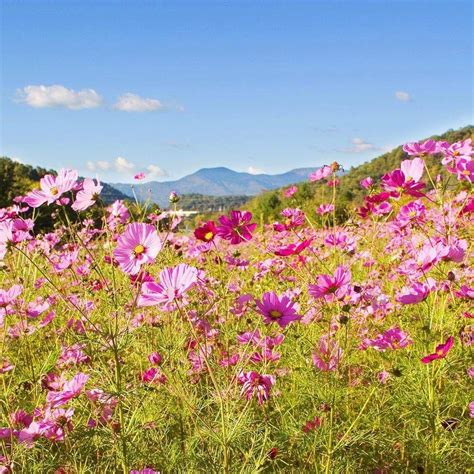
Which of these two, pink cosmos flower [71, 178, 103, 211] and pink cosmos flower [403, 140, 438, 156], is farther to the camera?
pink cosmos flower [403, 140, 438, 156]

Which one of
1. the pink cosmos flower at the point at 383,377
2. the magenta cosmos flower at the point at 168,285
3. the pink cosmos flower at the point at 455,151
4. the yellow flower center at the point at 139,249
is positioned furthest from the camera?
the pink cosmos flower at the point at 455,151

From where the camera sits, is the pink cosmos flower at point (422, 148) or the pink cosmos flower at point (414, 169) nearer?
the pink cosmos flower at point (414, 169)

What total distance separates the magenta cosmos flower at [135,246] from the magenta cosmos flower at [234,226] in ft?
1.06

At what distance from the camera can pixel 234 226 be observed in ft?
5.24

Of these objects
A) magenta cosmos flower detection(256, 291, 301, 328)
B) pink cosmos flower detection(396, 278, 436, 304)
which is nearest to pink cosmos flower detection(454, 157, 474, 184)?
pink cosmos flower detection(396, 278, 436, 304)

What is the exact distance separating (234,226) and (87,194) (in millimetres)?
436

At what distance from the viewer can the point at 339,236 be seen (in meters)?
2.40

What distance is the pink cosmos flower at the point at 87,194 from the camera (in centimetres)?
148

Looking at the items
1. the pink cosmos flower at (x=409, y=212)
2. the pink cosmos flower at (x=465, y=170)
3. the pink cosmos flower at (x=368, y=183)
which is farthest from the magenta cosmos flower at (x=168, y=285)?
the pink cosmos flower at (x=368, y=183)

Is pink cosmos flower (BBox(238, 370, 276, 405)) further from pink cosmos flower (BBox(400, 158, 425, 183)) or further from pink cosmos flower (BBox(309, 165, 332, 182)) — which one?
pink cosmos flower (BBox(309, 165, 332, 182))

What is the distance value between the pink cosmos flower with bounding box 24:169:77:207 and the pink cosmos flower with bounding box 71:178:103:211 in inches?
Answer: 2.3

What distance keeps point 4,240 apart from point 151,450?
2.52 feet

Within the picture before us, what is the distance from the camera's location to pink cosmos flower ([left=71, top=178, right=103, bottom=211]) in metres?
1.48

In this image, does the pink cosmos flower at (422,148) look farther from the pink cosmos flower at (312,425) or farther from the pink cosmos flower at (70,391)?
the pink cosmos flower at (70,391)
